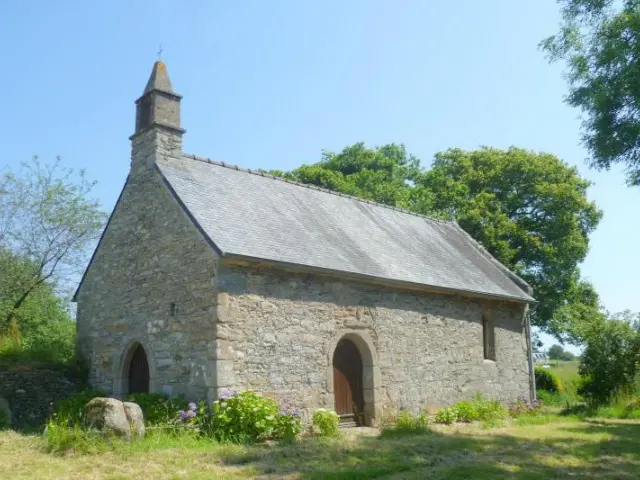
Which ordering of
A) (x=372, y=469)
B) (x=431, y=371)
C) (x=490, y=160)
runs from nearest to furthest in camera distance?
(x=372, y=469), (x=431, y=371), (x=490, y=160)

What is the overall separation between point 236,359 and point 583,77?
8.13m

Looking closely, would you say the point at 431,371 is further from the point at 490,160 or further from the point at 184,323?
the point at 490,160

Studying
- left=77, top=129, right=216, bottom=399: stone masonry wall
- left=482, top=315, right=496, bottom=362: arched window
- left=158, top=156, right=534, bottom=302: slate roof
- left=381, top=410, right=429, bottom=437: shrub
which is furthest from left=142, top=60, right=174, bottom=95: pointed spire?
left=482, top=315, right=496, bottom=362: arched window

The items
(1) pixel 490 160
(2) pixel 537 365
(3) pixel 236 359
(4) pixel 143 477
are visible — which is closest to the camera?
(4) pixel 143 477

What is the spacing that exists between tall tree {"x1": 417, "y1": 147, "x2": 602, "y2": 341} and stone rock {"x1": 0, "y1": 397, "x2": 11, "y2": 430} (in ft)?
64.9

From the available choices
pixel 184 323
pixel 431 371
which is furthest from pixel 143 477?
pixel 431 371

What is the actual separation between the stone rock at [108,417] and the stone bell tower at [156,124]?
5987 mm

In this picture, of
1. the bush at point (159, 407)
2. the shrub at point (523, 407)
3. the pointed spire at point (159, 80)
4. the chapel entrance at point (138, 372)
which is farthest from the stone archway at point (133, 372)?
the shrub at point (523, 407)

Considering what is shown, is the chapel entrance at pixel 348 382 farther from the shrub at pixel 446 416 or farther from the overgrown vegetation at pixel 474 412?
the overgrown vegetation at pixel 474 412

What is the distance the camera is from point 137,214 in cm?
1391

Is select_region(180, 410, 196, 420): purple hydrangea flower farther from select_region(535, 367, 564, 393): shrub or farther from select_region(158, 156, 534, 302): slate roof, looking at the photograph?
select_region(535, 367, 564, 393): shrub

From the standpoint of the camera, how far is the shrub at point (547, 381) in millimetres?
24625

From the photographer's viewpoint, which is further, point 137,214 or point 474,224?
point 474,224

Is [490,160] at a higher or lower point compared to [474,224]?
higher
